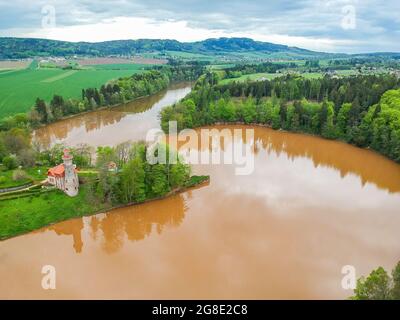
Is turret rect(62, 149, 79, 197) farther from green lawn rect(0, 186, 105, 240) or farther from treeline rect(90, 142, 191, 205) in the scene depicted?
treeline rect(90, 142, 191, 205)

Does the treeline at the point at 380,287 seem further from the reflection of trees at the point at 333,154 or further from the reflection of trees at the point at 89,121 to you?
the reflection of trees at the point at 89,121

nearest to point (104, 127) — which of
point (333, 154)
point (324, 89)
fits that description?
point (333, 154)

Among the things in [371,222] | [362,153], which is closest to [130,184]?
[371,222]

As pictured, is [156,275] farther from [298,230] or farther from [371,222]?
[371,222]

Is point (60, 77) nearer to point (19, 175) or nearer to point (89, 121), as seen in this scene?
point (89, 121)

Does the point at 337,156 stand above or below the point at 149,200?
above

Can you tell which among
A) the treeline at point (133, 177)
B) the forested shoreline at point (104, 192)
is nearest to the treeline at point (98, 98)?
the forested shoreline at point (104, 192)
